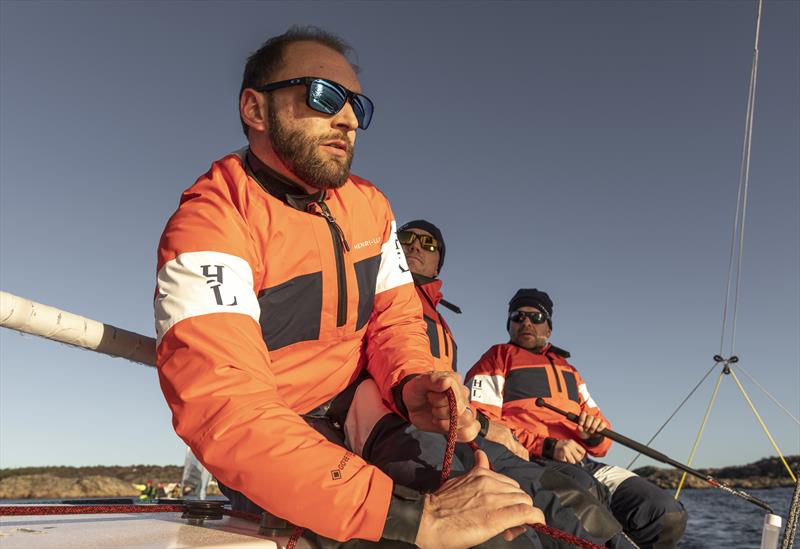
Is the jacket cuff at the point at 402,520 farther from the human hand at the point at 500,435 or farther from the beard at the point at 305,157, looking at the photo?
the human hand at the point at 500,435

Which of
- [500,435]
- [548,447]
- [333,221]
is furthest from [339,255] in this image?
[548,447]

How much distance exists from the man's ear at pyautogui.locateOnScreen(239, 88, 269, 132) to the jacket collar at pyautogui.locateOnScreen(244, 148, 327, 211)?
0.60ft

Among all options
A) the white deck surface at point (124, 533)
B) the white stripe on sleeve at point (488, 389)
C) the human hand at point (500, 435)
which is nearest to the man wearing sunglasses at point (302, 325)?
the white deck surface at point (124, 533)

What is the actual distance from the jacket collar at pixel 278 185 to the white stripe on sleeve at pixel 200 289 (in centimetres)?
48

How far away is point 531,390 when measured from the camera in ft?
18.8

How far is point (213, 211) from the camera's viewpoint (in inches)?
76.4

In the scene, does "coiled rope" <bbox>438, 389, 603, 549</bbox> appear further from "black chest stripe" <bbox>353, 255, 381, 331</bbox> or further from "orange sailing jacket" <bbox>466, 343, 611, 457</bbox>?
"orange sailing jacket" <bbox>466, 343, 611, 457</bbox>

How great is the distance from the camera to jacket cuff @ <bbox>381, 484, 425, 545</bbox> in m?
1.45

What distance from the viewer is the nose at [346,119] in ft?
7.93

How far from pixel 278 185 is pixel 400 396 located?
0.94 m

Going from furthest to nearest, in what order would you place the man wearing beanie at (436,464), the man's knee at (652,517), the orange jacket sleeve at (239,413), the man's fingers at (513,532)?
the man's knee at (652,517) < the man wearing beanie at (436,464) < the man's fingers at (513,532) < the orange jacket sleeve at (239,413)

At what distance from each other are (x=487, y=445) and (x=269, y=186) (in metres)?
1.38

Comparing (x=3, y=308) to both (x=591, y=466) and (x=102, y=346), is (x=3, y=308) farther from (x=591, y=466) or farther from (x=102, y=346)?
(x=591, y=466)

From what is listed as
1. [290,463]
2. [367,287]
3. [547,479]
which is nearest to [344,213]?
[367,287]
